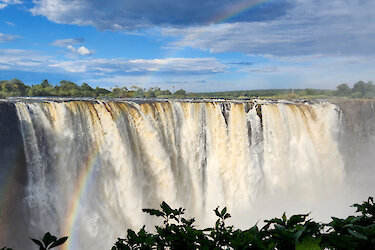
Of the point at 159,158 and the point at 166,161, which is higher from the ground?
the point at 159,158

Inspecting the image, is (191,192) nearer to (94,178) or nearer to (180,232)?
(94,178)

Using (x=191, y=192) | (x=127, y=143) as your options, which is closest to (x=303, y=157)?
(x=191, y=192)

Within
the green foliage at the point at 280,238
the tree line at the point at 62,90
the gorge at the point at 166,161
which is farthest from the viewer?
the tree line at the point at 62,90

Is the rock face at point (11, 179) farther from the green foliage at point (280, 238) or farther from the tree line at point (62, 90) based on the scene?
the tree line at point (62, 90)

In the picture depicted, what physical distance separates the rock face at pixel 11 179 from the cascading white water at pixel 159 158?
0.74ft

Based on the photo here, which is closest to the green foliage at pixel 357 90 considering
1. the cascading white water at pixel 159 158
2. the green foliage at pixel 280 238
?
the cascading white water at pixel 159 158

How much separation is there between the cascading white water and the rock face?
0.23m

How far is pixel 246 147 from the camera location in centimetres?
1563

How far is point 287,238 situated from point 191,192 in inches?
512

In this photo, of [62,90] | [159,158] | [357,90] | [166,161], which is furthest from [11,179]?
[357,90]

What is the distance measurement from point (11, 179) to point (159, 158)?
5.11m

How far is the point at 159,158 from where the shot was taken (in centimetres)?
1294

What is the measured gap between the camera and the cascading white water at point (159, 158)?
10492 mm

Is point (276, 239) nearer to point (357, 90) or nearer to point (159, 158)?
point (159, 158)
